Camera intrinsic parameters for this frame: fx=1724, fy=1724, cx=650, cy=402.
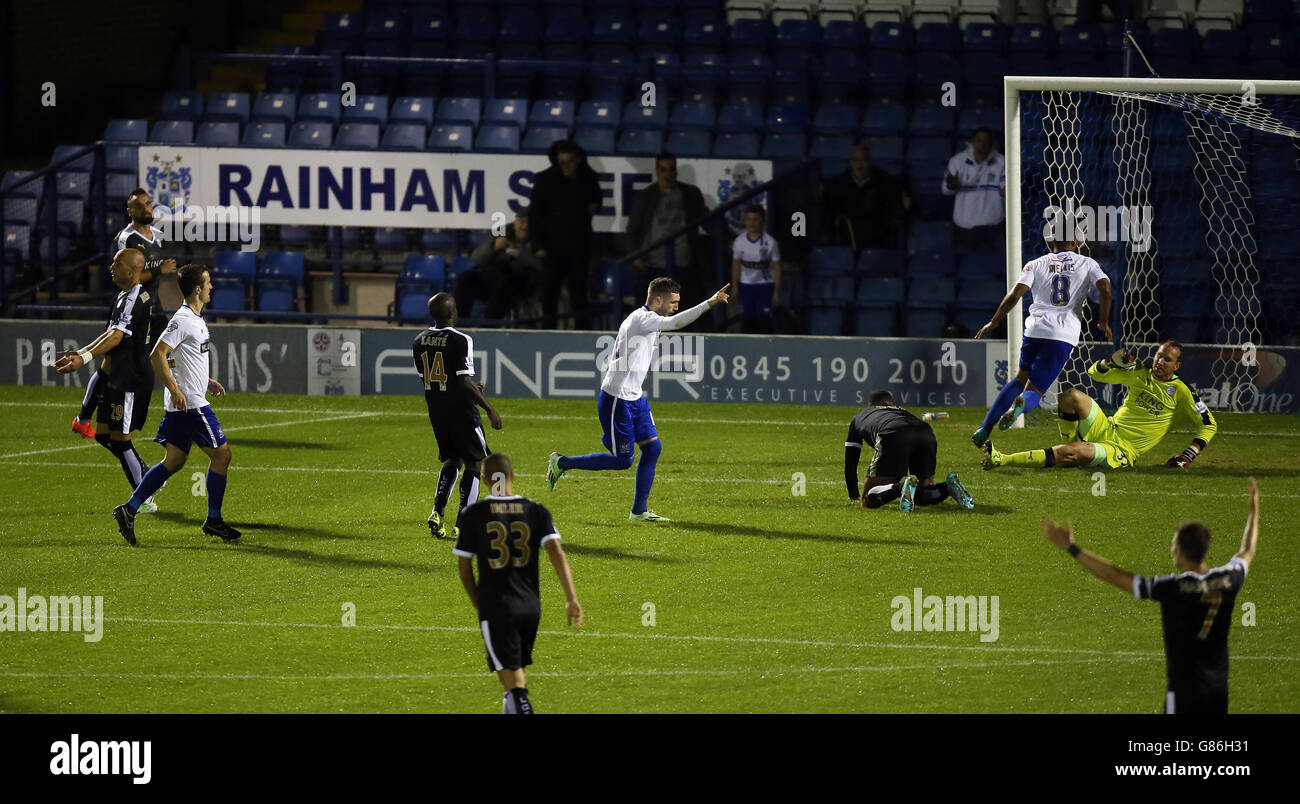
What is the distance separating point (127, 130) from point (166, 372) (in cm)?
1360

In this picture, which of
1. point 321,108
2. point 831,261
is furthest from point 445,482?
point 321,108

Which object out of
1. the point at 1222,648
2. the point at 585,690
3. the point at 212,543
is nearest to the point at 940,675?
the point at 585,690

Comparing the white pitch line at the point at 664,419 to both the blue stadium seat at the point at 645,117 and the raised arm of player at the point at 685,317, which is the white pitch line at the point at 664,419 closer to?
the blue stadium seat at the point at 645,117

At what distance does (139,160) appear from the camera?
22109mm

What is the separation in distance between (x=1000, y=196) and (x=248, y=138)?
10228 mm

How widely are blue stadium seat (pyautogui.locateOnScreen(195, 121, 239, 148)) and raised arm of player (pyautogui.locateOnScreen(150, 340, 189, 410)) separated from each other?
12.1m

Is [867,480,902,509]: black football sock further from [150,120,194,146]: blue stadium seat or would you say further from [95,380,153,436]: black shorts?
[150,120,194,146]: blue stadium seat

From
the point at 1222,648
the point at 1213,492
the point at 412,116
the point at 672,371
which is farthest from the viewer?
the point at 412,116

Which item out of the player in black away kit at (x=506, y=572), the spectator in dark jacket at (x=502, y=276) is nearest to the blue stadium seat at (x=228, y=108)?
the spectator in dark jacket at (x=502, y=276)

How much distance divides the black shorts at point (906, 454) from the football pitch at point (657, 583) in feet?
1.15

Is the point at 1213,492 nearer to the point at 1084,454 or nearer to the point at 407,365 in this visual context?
the point at 1084,454

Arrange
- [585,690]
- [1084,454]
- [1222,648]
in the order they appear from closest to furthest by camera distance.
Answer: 1. [1222,648]
2. [585,690]
3. [1084,454]

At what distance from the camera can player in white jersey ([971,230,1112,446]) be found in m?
15.4
